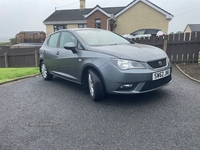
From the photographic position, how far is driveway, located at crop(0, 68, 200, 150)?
2453 millimetres

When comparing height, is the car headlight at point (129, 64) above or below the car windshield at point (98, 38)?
below

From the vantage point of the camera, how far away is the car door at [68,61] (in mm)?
4234

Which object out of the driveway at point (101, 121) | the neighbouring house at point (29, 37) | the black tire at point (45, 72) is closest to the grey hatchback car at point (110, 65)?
the driveway at point (101, 121)

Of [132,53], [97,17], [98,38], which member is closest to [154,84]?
[132,53]

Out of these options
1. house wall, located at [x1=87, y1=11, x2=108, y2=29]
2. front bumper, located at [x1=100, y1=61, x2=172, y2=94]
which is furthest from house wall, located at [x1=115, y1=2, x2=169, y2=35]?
front bumper, located at [x1=100, y1=61, x2=172, y2=94]

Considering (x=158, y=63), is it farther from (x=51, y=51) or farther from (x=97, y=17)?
(x=97, y=17)

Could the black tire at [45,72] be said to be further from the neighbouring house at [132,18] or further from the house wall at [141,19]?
the house wall at [141,19]

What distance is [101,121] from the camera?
120 inches

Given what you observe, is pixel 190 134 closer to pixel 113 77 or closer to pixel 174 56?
pixel 113 77

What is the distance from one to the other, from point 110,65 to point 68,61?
1497 mm

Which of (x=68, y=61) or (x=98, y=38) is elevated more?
(x=98, y=38)

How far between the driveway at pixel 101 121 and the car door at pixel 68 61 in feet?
1.64

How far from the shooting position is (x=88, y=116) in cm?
327

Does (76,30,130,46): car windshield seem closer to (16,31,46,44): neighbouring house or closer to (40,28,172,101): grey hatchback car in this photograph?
(40,28,172,101): grey hatchback car
